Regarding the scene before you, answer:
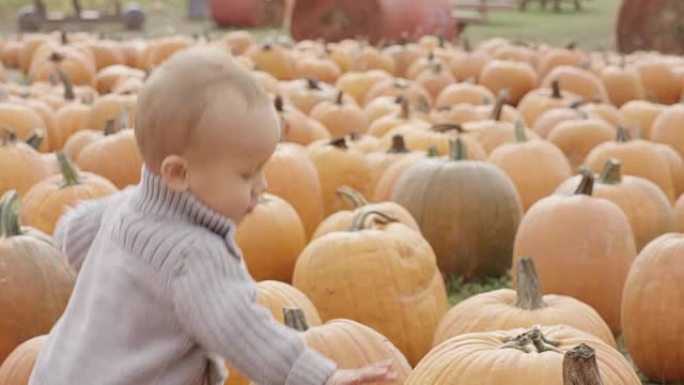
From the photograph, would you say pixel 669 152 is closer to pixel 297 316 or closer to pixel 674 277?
pixel 674 277

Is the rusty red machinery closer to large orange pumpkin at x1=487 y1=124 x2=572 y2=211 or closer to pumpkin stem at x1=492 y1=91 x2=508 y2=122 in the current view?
pumpkin stem at x1=492 y1=91 x2=508 y2=122

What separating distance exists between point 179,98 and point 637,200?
11.2ft

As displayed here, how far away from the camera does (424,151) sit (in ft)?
21.8

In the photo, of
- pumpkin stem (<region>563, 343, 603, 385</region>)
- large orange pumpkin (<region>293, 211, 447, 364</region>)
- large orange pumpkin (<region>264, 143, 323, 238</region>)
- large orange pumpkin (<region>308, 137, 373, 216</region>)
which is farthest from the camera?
large orange pumpkin (<region>308, 137, 373, 216</region>)

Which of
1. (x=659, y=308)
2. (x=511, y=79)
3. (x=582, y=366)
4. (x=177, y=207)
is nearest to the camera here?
(x=582, y=366)

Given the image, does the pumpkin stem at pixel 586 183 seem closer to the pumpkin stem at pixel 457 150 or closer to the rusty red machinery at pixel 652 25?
the pumpkin stem at pixel 457 150

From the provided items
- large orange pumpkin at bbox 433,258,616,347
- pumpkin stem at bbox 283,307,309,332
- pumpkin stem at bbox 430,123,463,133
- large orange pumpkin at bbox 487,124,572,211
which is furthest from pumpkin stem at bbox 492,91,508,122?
pumpkin stem at bbox 283,307,309,332

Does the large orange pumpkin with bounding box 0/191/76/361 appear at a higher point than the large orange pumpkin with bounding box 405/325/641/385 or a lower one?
lower

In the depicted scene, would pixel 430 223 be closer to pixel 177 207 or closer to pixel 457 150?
pixel 457 150

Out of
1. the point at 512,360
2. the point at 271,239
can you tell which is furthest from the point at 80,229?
the point at 271,239

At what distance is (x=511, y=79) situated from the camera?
10.3m

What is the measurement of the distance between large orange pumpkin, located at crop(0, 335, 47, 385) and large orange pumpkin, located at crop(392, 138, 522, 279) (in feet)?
Answer: 8.01

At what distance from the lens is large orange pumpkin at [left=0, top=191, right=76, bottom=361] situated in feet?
13.7

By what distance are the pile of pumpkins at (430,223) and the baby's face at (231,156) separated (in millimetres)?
305
